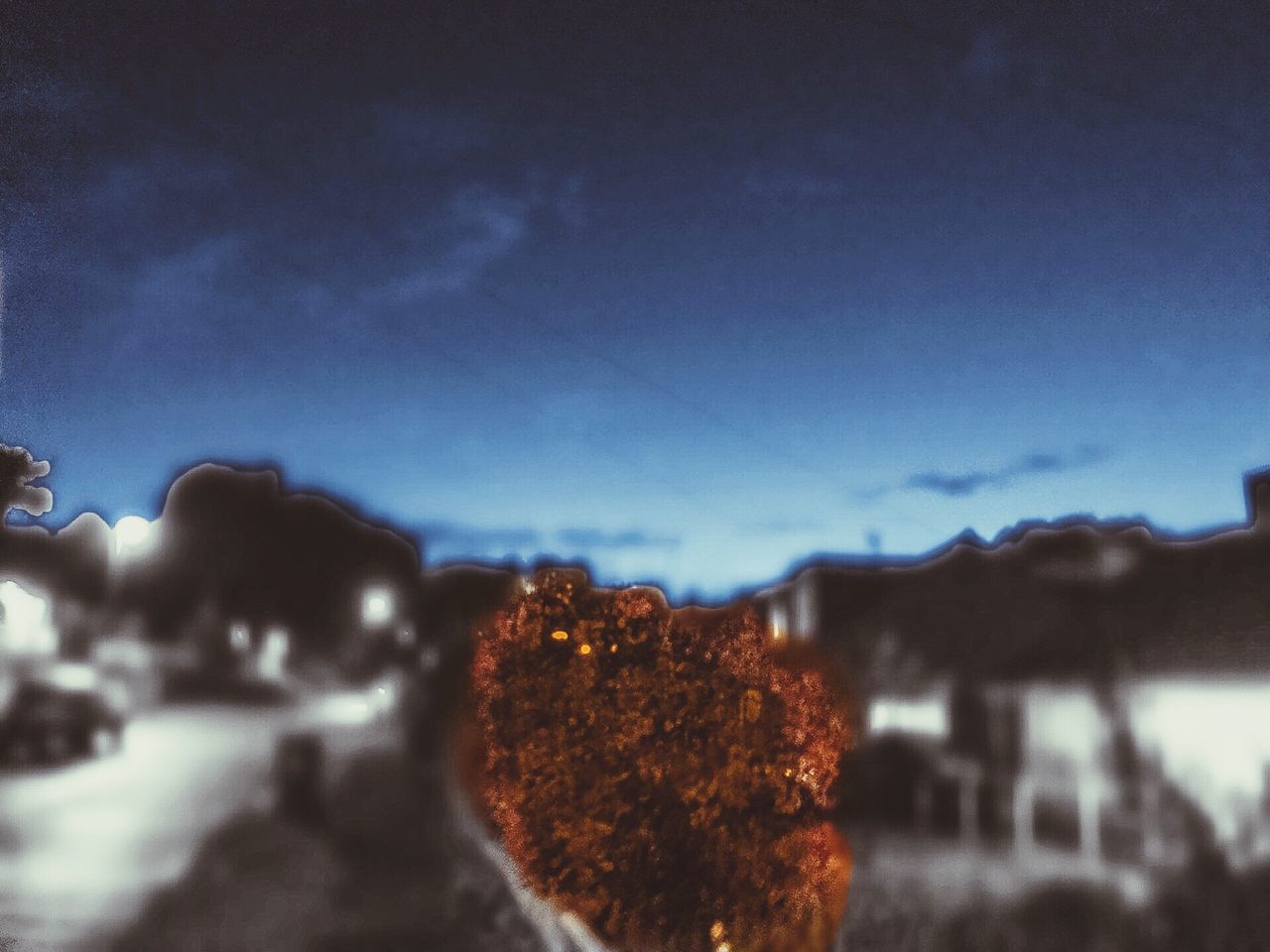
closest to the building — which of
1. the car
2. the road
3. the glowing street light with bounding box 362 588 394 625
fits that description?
the road

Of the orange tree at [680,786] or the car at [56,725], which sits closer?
the orange tree at [680,786]

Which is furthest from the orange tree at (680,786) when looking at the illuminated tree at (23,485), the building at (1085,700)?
the illuminated tree at (23,485)

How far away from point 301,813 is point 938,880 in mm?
10448

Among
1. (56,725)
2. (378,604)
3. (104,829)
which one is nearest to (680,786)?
(104,829)

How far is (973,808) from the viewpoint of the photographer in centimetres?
A: 1838

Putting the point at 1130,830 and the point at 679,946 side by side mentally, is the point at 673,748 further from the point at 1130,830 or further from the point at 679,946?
the point at 1130,830

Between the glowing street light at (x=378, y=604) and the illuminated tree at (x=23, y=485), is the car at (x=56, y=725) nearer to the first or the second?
the illuminated tree at (x=23, y=485)

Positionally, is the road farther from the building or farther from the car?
the building

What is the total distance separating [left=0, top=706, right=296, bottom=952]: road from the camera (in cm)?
1139

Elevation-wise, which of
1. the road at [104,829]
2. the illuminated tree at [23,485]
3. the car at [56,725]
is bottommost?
the road at [104,829]

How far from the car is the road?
2.57 feet

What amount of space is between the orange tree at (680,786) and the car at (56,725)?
18.1 m

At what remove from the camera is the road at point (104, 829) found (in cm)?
1139

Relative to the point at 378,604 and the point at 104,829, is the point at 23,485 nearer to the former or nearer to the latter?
the point at 104,829
